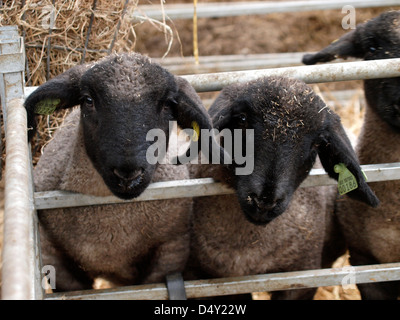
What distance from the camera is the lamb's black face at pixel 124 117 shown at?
287 centimetres

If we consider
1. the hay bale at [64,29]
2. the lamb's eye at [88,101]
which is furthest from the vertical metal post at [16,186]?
the hay bale at [64,29]

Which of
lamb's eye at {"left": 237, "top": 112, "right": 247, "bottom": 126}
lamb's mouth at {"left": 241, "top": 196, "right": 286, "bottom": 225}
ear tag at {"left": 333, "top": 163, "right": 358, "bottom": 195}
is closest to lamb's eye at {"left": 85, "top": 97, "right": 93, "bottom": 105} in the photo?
lamb's eye at {"left": 237, "top": 112, "right": 247, "bottom": 126}

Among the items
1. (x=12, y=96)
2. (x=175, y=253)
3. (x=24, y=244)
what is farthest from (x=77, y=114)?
(x=24, y=244)

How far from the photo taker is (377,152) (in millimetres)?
3992

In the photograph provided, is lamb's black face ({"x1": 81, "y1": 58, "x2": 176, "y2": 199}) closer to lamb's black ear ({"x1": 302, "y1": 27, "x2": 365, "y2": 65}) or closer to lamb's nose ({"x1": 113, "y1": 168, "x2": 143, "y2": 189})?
lamb's nose ({"x1": 113, "y1": 168, "x2": 143, "y2": 189})

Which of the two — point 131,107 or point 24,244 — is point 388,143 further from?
point 24,244

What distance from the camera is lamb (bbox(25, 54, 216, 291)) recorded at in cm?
292

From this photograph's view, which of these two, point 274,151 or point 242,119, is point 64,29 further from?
point 274,151

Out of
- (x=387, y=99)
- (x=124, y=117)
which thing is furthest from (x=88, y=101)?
(x=387, y=99)

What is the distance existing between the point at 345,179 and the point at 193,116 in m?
1.01

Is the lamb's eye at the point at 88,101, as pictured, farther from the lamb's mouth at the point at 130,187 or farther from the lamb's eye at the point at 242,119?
the lamb's eye at the point at 242,119

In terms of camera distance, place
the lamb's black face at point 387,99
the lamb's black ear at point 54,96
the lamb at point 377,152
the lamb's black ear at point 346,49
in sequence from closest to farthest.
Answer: the lamb's black ear at point 54,96
the lamb's black face at point 387,99
the lamb at point 377,152
the lamb's black ear at point 346,49

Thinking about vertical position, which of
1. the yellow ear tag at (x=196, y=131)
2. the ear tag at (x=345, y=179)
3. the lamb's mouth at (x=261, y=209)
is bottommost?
the lamb's mouth at (x=261, y=209)

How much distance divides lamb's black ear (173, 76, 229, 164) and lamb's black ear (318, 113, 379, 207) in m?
0.65
